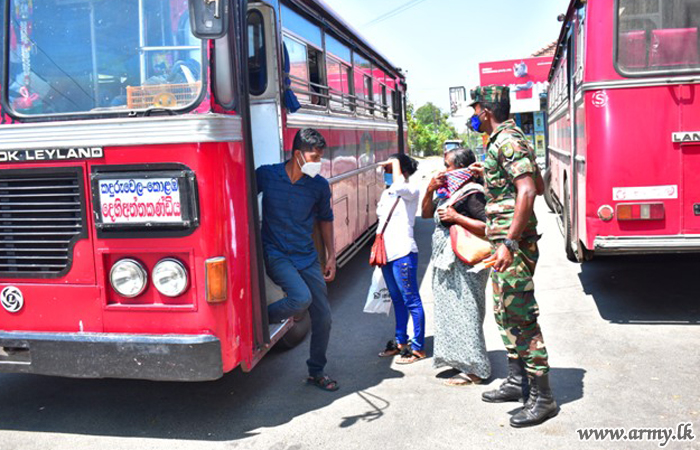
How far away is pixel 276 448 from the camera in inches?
158

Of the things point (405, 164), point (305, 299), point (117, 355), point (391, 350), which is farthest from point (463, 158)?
point (117, 355)

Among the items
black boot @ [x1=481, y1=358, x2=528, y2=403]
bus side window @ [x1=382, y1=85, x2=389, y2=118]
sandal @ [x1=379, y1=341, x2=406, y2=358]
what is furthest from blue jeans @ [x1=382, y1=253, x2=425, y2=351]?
bus side window @ [x1=382, y1=85, x2=389, y2=118]

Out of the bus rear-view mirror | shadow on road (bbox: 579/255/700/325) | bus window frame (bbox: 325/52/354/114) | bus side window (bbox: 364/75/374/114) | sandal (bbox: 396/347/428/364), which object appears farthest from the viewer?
bus side window (bbox: 364/75/374/114)

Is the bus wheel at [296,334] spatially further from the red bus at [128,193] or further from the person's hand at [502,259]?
the person's hand at [502,259]

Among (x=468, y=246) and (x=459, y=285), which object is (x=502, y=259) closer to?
(x=468, y=246)

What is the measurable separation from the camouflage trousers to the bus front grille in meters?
2.49

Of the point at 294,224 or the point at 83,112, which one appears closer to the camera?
the point at 83,112

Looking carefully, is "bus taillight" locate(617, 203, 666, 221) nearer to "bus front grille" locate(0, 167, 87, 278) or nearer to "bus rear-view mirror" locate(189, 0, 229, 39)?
"bus rear-view mirror" locate(189, 0, 229, 39)

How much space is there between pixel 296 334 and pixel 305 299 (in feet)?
4.92

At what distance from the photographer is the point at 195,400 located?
484 cm

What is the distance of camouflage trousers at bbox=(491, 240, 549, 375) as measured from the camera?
409cm

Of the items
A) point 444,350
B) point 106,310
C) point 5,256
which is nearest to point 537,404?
point 444,350

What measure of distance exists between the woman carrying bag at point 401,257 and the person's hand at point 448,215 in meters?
0.48

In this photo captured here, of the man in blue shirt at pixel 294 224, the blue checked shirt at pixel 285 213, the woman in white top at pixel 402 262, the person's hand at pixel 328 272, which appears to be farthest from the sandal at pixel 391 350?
the blue checked shirt at pixel 285 213
